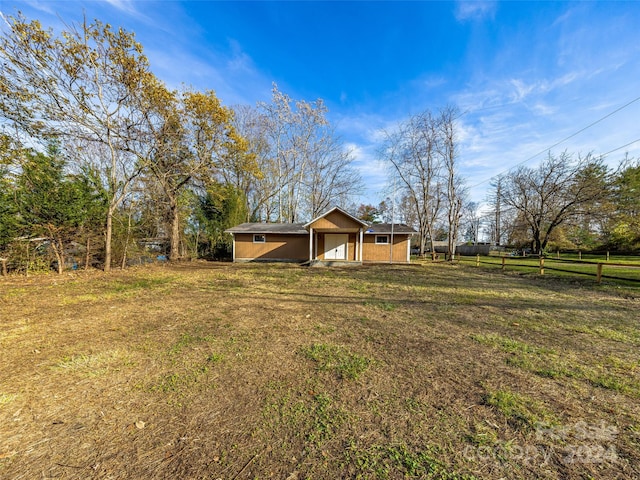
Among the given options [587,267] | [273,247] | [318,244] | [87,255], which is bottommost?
[587,267]

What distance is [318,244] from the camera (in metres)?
18.1

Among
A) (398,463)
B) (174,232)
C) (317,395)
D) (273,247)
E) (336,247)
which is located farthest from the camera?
(273,247)

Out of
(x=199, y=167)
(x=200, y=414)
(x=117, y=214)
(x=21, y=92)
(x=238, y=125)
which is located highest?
(x=238, y=125)

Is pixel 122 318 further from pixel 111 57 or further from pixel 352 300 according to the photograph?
pixel 111 57

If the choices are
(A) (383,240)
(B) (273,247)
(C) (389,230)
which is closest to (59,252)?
(B) (273,247)

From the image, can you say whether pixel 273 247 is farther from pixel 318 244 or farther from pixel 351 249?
pixel 351 249

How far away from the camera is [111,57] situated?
9734 mm

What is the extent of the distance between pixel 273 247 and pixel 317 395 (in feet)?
52.9

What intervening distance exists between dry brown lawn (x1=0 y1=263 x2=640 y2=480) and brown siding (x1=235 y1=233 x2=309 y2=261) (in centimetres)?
1277

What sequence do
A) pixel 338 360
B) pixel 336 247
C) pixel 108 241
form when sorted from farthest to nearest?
1. pixel 336 247
2. pixel 108 241
3. pixel 338 360

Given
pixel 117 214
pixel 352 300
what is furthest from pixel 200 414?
pixel 117 214

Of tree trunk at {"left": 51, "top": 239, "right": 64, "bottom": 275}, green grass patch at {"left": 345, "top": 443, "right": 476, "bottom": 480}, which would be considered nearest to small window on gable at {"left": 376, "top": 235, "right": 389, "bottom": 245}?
tree trunk at {"left": 51, "top": 239, "right": 64, "bottom": 275}

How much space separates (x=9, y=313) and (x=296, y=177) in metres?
20.6

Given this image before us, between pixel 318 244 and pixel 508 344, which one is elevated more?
pixel 318 244
